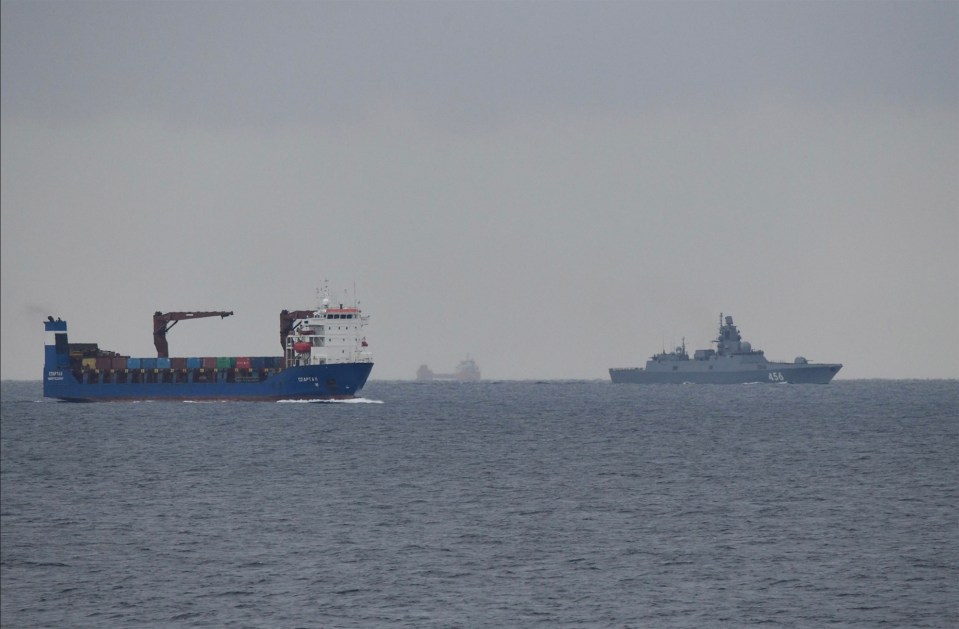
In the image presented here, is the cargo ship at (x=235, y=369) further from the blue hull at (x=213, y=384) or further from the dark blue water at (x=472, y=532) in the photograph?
the dark blue water at (x=472, y=532)

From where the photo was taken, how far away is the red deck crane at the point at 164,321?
141m

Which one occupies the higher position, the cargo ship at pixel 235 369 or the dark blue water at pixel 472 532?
the cargo ship at pixel 235 369

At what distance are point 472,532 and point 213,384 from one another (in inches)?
3489

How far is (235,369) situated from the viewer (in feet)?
422

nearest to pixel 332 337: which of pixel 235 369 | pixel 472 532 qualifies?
pixel 235 369

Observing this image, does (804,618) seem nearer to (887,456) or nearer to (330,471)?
(330,471)

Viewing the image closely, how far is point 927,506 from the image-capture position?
51.3m

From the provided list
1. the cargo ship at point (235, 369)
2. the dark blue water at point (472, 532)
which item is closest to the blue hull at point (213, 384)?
the cargo ship at point (235, 369)

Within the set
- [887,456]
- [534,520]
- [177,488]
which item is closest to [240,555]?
[534,520]

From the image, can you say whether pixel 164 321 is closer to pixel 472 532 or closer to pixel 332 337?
pixel 332 337

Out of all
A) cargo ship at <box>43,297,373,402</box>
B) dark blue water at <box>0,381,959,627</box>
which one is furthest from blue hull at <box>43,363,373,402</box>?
dark blue water at <box>0,381,959,627</box>

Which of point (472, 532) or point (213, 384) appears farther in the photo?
point (213, 384)

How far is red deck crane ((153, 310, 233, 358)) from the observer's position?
461ft

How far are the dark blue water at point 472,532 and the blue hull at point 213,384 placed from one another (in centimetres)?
3558
